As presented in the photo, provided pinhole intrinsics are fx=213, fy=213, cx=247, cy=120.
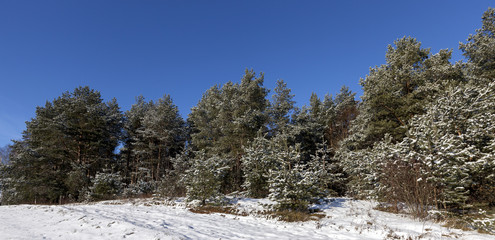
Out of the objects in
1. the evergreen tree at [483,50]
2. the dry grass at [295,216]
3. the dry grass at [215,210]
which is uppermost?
the evergreen tree at [483,50]

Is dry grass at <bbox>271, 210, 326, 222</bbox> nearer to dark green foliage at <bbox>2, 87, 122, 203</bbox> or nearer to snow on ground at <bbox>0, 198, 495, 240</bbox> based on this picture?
snow on ground at <bbox>0, 198, 495, 240</bbox>

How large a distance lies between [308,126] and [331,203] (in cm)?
1224

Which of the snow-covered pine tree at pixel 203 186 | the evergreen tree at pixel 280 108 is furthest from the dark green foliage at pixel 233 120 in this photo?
the snow-covered pine tree at pixel 203 186

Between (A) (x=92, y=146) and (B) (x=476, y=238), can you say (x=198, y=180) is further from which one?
(A) (x=92, y=146)

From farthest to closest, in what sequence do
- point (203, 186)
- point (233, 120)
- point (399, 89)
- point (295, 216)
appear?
point (233, 120), point (399, 89), point (203, 186), point (295, 216)

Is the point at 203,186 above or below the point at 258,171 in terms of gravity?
below

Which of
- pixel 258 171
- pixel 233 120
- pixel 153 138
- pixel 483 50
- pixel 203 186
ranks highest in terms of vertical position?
pixel 483 50

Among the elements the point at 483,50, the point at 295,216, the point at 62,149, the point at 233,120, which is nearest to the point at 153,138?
the point at 62,149

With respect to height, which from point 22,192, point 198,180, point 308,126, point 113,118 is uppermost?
point 113,118

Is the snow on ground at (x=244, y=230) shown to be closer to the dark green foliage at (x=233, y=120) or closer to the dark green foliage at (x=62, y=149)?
the dark green foliage at (x=233, y=120)

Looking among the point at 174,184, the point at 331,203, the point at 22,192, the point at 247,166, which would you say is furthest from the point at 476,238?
the point at 22,192

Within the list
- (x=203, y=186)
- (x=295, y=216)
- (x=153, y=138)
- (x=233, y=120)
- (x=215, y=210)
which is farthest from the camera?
(x=153, y=138)

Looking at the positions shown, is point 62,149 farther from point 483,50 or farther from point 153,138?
point 483,50

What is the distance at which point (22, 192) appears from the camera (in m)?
21.5
